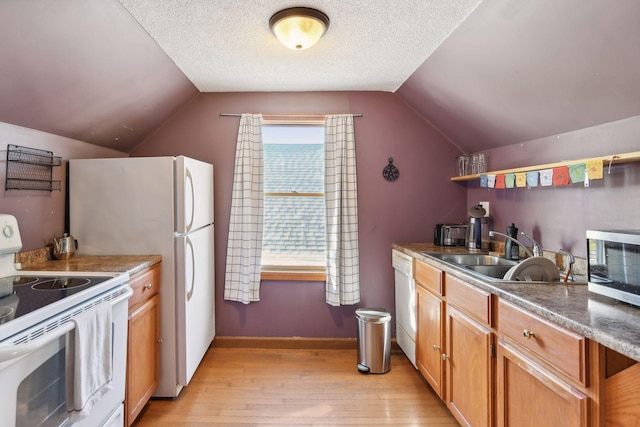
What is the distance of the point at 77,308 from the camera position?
128 cm

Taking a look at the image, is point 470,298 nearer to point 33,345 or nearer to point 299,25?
point 299,25

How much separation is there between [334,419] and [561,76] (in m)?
2.23

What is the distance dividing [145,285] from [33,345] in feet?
3.00

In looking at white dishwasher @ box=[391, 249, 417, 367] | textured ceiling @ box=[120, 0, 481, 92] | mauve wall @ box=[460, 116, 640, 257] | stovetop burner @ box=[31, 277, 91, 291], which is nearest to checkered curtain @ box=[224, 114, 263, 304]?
textured ceiling @ box=[120, 0, 481, 92]

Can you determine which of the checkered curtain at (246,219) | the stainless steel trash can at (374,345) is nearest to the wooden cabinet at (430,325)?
the stainless steel trash can at (374,345)

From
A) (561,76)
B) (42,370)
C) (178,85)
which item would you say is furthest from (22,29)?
(561,76)

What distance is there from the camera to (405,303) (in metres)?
2.63

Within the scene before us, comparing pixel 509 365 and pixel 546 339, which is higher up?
pixel 546 339

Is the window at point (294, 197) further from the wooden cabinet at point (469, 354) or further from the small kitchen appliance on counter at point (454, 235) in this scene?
the wooden cabinet at point (469, 354)

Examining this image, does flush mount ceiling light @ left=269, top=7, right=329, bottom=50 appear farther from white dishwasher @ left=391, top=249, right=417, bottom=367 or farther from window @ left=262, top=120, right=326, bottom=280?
white dishwasher @ left=391, top=249, right=417, bottom=367

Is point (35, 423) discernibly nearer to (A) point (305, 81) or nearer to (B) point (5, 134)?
(B) point (5, 134)

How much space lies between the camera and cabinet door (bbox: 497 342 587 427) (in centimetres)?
104

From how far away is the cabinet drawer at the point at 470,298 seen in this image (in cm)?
152

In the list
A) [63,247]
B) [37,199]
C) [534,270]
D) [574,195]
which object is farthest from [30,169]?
[574,195]
